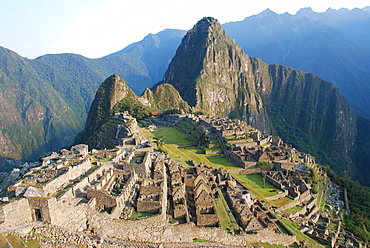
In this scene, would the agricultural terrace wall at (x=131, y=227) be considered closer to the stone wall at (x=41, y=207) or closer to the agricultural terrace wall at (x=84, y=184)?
the stone wall at (x=41, y=207)

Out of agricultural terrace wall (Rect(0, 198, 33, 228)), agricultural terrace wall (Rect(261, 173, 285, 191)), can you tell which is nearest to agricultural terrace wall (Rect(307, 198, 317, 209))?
agricultural terrace wall (Rect(261, 173, 285, 191))

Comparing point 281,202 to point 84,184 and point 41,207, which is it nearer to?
point 84,184

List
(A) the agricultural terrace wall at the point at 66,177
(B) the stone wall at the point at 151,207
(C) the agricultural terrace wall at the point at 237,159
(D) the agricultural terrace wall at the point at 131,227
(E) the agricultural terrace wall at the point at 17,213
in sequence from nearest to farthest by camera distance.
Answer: (E) the agricultural terrace wall at the point at 17,213, (D) the agricultural terrace wall at the point at 131,227, (A) the agricultural terrace wall at the point at 66,177, (B) the stone wall at the point at 151,207, (C) the agricultural terrace wall at the point at 237,159

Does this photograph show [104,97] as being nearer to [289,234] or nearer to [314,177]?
[314,177]

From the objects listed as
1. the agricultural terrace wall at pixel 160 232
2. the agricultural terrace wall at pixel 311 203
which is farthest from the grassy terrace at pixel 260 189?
the agricultural terrace wall at pixel 160 232

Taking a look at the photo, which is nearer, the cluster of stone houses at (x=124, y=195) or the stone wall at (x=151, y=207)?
the cluster of stone houses at (x=124, y=195)

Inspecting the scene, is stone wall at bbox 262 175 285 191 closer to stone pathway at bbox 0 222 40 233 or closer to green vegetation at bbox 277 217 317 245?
green vegetation at bbox 277 217 317 245
